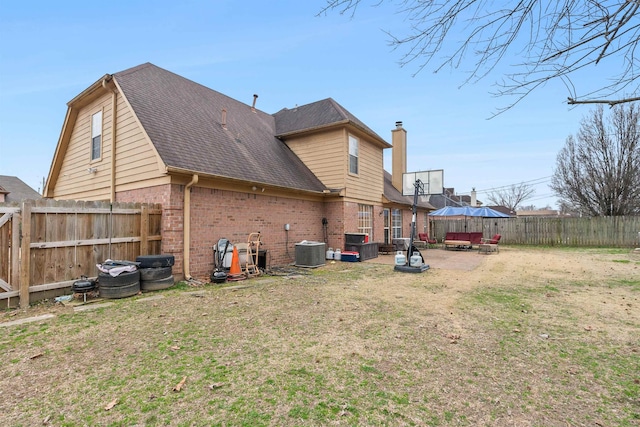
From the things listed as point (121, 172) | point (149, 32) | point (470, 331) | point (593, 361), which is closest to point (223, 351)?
point (470, 331)

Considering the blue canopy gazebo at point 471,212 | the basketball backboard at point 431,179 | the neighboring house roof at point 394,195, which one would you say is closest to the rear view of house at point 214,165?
the neighboring house roof at point 394,195

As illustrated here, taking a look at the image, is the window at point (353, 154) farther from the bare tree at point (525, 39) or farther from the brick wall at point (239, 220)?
the bare tree at point (525, 39)

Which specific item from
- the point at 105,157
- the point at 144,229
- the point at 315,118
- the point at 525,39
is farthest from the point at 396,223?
the point at 525,39

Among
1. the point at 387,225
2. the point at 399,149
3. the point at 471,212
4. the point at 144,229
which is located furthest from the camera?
the point at 399,149

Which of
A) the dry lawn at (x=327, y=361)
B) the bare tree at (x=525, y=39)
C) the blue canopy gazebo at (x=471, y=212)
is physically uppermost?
the bare tree at (x=525, y=39)

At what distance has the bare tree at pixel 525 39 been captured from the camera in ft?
7.74

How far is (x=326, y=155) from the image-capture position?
13039mm

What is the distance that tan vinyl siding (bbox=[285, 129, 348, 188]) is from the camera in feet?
41.3

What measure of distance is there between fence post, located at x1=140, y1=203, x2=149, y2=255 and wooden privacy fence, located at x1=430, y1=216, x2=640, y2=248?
20.8 m

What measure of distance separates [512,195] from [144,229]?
62.1 meters

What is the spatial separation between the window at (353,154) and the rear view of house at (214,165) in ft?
0.27

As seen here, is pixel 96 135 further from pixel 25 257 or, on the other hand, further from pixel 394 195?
pixel 394 195

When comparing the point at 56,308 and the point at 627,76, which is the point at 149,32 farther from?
the point at 627,76

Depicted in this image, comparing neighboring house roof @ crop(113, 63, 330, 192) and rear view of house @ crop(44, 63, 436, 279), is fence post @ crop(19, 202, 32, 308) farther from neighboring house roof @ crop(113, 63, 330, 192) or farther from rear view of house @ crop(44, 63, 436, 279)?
neighboring house roof @ crop(113, 63, 330, 192)
